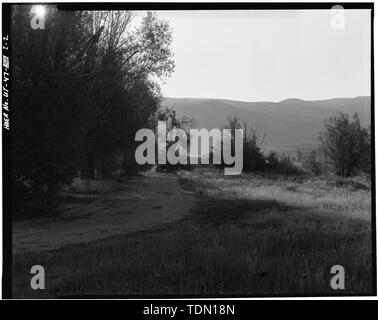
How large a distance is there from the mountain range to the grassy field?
795 millimetres

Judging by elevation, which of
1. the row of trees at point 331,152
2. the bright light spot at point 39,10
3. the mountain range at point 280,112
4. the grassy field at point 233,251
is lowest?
the grassy field at point 233,251

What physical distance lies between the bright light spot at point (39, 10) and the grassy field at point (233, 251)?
3.22 meters

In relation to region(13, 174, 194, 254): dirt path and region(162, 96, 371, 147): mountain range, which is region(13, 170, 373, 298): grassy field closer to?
region(13, 174, 194, 254): dirt path

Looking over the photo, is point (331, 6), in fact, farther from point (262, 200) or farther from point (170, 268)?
point (170, 268)

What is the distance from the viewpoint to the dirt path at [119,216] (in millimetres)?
6781

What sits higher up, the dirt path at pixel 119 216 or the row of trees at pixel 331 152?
the row of trees at pixel 331 152

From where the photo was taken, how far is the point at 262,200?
754 cm

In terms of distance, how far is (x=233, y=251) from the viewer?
6.56 metres

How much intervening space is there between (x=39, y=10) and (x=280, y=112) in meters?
4.03

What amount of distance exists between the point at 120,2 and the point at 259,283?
453 centimetres

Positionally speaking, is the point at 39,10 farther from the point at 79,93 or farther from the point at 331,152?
the point at 331,152

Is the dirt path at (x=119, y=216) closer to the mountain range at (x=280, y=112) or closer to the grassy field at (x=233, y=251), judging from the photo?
the grassy field at (x=233, y=251)
